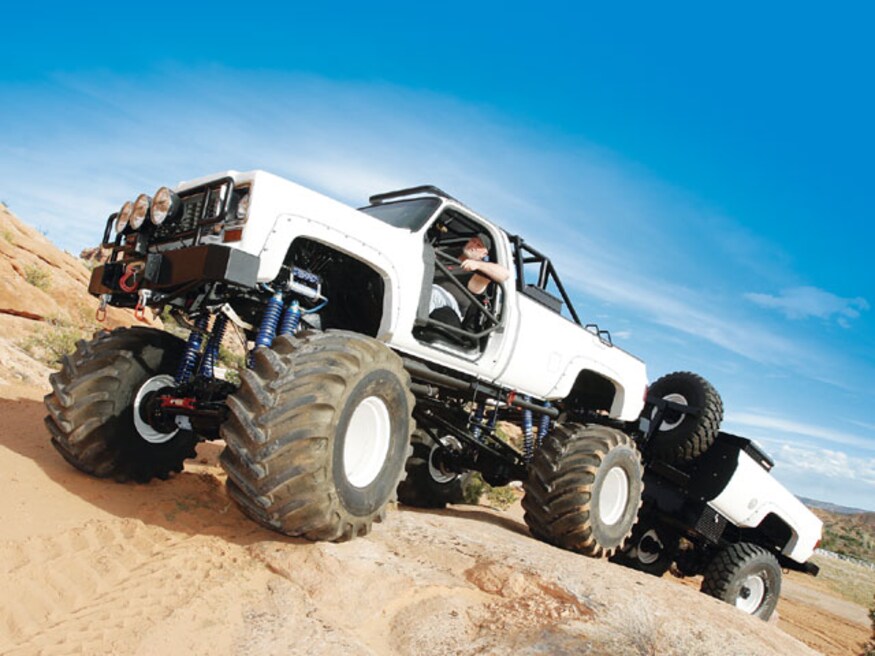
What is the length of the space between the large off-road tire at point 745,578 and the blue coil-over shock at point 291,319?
21.0 ft

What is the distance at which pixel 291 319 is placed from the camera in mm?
4266

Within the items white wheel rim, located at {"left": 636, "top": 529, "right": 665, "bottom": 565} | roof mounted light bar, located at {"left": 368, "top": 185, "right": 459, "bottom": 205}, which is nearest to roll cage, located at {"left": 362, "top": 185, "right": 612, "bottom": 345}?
roof mounted light bar, located at {"left": 368, "top": 185, "right": 459, "bottom": 205}

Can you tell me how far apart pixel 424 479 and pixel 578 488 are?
2287 millimetres

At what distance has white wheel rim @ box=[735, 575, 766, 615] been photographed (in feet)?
26.7

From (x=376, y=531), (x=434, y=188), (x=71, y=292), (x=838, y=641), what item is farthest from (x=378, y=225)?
(x=71, y=292)

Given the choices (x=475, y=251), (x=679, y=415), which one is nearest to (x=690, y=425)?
(x=679, y=415)

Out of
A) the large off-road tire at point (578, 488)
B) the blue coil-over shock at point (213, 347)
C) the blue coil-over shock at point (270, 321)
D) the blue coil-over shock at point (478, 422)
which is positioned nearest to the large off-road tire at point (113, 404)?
the blue coil-over shock at point (213, 347)

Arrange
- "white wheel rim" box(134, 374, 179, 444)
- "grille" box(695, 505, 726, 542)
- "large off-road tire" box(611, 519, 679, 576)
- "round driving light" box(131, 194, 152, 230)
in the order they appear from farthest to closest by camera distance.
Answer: "large off-road tire" box(611, 519, 679, 576)
"grille" box(695, 505, 726, 542)
"white wheel rim" box(134, 374, 179, 444)
"round driving light" box(131, 194, 152, 230)

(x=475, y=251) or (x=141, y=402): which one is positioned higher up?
(x=475, y=251)

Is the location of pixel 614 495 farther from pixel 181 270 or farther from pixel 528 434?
pixel 181 270

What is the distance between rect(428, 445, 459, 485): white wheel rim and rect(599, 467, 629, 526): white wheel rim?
208 centimetres

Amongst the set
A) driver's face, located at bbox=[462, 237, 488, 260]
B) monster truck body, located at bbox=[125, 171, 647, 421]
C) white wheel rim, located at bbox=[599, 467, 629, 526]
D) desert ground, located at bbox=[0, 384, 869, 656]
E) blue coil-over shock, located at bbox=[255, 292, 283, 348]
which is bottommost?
desert ground, located at bbox=[0, 384, 869, 656]

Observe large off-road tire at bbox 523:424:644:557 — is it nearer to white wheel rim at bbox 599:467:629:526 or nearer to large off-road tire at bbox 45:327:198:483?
white wheel rim at bbox 599:467:629:526

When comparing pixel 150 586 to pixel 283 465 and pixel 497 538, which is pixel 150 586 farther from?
pixel 497 538
